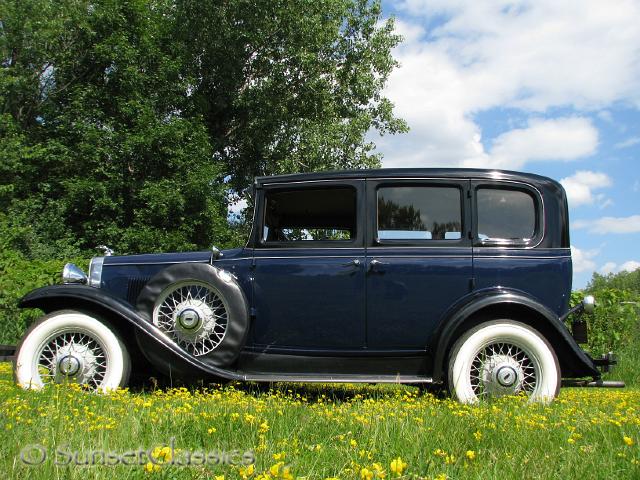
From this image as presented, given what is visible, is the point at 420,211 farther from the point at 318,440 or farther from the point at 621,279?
the point at 621,279

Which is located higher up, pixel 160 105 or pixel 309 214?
pixel 160 105

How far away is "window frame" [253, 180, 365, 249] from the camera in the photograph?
4230 millimetres

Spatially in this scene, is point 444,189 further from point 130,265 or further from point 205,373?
point 130,265

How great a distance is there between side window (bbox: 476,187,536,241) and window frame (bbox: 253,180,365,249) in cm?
100

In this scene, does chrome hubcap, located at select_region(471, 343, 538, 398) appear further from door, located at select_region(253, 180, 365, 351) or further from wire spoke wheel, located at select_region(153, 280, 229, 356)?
wire spoke wheel, located at select_region(153, 280, 229, 356)

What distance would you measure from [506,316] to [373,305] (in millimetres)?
1063

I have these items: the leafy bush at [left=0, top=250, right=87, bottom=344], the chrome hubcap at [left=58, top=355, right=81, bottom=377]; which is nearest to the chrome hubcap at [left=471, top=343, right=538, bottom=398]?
the chrome hubcap at [left=58, top=355, right=81, bottom=377]

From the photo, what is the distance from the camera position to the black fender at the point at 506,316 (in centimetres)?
390

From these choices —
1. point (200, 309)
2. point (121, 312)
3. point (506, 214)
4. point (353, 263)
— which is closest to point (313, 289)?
point (353, 263)

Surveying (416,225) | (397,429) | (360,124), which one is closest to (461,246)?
(416,225)

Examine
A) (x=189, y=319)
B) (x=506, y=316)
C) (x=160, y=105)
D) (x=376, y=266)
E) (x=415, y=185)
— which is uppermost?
(x=160, y=105)

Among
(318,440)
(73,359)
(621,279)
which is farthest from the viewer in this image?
(621,279)

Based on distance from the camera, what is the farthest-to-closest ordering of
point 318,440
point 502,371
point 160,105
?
point 160,105
point 502,371
point 318,440

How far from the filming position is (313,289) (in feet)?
13.6
